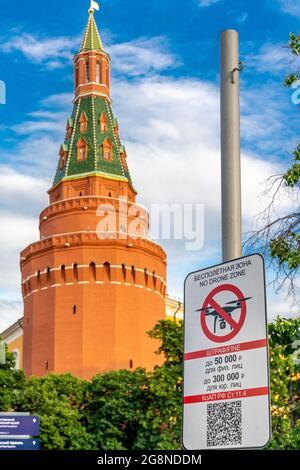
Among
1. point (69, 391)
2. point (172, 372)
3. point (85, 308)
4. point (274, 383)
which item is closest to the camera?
point (274, 383)

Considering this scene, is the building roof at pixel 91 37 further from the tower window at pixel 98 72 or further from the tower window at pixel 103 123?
the tower window at pixel 103 123

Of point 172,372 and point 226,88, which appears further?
point 172,372

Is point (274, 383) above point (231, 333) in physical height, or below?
above

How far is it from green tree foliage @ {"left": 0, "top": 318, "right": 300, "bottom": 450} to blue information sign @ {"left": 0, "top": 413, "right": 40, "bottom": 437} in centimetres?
1289

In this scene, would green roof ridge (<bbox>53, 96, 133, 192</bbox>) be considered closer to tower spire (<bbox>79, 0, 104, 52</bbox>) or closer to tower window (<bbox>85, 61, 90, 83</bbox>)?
tower window (<bbox>85, 61, 90, 83</bbox>)

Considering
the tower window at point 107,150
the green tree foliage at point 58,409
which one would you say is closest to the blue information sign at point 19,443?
the green tree foliage at point 58,409

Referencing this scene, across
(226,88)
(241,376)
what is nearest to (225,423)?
(241,376)

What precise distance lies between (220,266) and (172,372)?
1483 inches

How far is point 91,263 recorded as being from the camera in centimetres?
5672

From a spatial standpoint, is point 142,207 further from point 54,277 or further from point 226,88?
point 226,88

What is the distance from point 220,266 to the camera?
4.00 m

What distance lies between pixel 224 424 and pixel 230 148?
156 centimetres

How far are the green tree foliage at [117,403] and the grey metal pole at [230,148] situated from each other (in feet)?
109

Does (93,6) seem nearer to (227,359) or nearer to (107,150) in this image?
(107,150)
